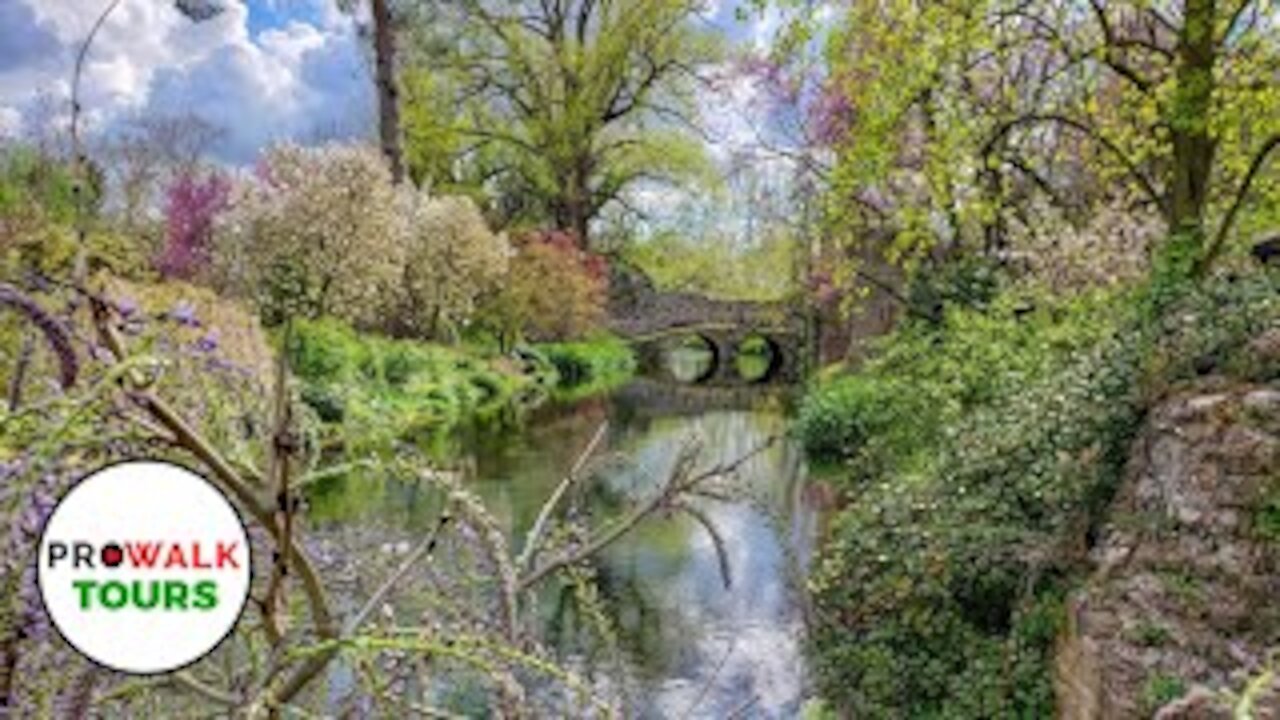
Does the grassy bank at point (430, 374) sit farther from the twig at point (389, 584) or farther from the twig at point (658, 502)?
the twig at point (389, 584)

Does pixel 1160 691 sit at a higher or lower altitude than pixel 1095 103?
lower

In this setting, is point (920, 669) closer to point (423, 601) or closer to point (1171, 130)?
point (1171, 130)

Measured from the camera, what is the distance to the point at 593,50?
3066cm

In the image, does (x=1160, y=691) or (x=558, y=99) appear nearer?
(x=1160, y=691)

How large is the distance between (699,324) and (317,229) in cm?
1652

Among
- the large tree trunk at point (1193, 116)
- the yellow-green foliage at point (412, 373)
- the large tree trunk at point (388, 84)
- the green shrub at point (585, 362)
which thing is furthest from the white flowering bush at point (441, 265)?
the large tree trunk at point (1193, 116)

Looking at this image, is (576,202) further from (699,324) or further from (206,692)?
(206,692)

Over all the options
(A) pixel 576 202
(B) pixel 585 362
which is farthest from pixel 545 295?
(A) pixel 576 202

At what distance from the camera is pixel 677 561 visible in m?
9.16

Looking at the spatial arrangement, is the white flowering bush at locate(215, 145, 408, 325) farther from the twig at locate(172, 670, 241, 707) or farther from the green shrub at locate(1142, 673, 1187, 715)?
the twig at locate(172, 670, 241, 707)

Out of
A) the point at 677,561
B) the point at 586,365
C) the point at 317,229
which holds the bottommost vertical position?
the point at 677,561

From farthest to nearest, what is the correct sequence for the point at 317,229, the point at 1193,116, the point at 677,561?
the point at 317,229
the point at 677,561
the point at 1193,116

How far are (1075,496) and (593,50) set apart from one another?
2700cm

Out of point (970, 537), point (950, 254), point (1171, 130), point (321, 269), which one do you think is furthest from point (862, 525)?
point (321, 269)
